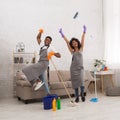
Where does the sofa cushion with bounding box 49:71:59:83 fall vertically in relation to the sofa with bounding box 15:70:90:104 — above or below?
above

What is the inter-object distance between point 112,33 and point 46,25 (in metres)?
1.98

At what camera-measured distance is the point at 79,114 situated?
12.2 feet

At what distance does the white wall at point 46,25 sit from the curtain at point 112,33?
9.4 inches

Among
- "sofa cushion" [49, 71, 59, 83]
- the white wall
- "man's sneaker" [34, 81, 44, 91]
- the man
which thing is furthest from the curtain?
"man's sneaker" [34, 81, 44, 91]

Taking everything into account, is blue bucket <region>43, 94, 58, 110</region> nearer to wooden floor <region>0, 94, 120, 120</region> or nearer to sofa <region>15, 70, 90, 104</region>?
wooden floor <region>0, 94, 120, 120</region>

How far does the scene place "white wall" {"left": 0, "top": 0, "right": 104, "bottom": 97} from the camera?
19.6 feet

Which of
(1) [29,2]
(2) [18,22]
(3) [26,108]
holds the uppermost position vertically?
(1) [29,2]

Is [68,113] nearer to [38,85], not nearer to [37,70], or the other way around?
[38,85]

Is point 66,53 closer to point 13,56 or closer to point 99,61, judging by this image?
point 99,61

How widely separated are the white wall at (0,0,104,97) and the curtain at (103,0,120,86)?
238mm

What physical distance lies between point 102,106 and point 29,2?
354 cm

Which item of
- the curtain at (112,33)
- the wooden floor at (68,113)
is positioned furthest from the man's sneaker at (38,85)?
the curtain at (112,33)

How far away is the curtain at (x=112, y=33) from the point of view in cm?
661

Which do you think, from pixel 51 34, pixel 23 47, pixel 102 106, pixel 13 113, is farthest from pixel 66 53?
pixel 13 113
